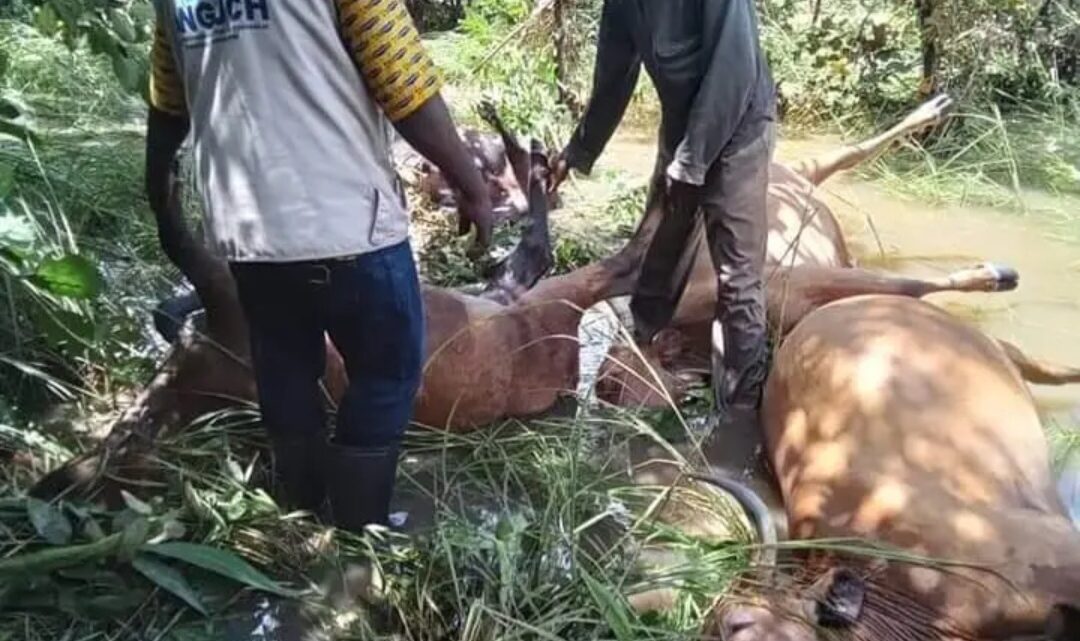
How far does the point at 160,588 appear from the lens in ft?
8.16

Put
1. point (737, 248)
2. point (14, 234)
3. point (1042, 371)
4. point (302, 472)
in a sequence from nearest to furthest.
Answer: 1. point (302, 472)
2. point (14, 234)
3. point (737, 248)
4. point (1042, 371)

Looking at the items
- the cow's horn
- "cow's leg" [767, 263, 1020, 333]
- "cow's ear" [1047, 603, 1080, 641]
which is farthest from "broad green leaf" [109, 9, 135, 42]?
"cow's ear" [1047, 603, 1080, 641]

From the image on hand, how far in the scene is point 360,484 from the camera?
2.68 metres

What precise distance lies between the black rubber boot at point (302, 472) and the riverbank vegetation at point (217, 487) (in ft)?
0.26

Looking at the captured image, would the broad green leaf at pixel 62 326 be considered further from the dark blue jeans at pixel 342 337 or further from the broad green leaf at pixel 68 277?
the dark blue jeans at pixel 342 337

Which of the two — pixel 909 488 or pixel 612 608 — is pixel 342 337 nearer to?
pixel 612 608

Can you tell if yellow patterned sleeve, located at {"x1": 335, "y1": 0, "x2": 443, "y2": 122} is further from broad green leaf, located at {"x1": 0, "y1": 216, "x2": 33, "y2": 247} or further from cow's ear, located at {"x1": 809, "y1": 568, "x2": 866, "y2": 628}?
broad green leaf, located at {"x1": 0, "y1": 216, "x2": 33, "y2": 247}

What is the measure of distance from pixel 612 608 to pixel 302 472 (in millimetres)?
796

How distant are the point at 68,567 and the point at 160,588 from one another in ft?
0.58

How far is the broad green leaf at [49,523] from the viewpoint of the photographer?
248 centimetres

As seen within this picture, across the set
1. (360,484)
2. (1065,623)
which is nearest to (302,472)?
(360,484)

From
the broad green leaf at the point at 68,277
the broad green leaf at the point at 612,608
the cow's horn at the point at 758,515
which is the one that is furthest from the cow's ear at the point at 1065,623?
the broad green leaf at the point at 68,277

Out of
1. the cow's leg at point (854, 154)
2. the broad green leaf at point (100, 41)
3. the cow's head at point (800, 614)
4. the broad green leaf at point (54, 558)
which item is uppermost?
the broad green leaf at point (100, 41)

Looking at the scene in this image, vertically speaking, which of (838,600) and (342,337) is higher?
(342,337)
